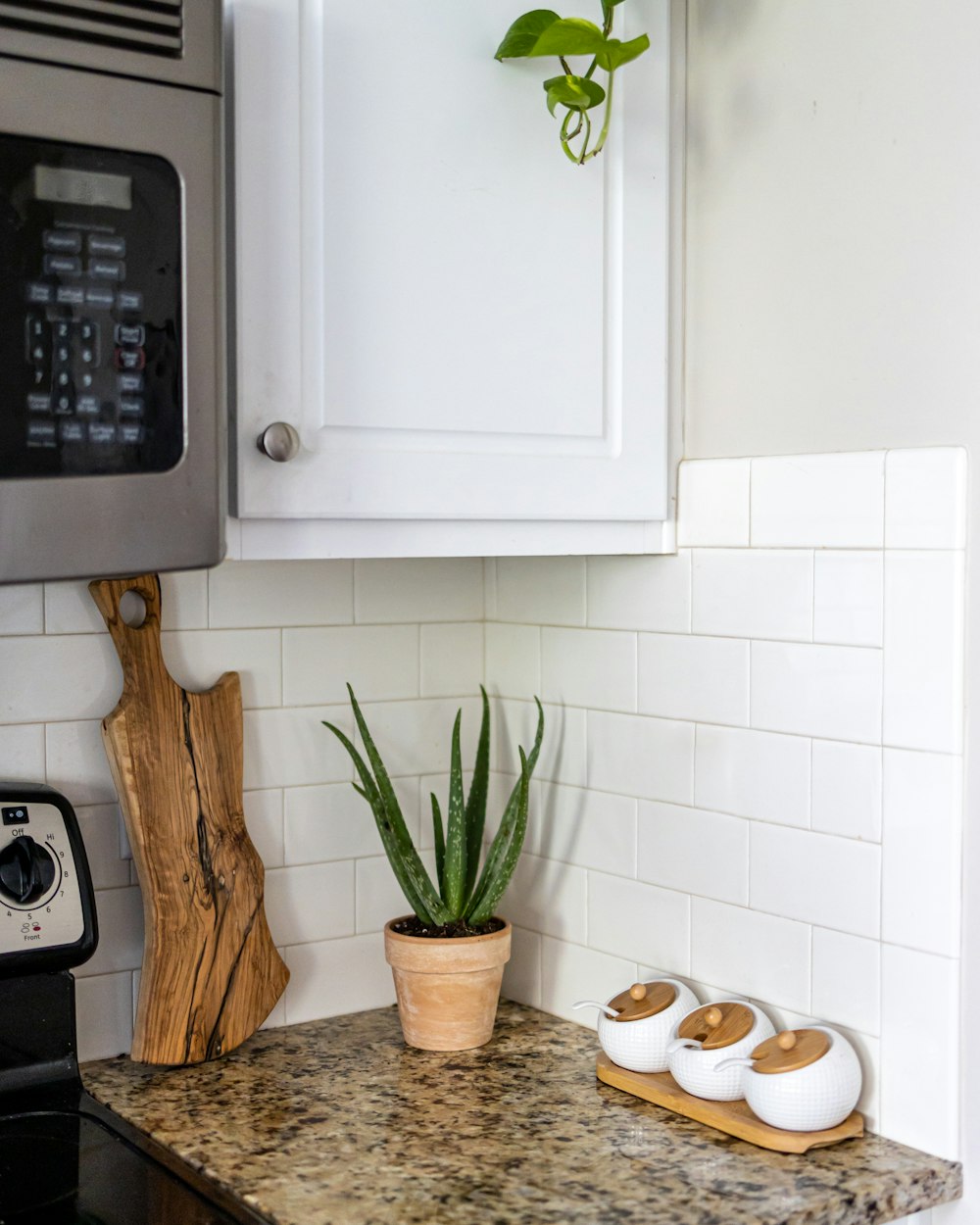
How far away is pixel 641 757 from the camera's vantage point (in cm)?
147

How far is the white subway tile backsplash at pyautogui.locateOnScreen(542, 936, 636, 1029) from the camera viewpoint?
1511mm

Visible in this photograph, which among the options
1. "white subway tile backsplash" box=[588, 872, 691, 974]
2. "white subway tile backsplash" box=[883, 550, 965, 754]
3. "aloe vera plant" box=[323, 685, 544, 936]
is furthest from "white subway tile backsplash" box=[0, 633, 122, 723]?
"white subway tile backsplash" box=[883, 550, 965, 754]

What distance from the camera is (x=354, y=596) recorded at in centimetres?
160

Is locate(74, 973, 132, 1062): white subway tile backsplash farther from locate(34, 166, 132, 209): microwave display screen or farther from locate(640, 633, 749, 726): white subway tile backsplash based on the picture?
locate(34, 166, 132, 209): microwave display screen

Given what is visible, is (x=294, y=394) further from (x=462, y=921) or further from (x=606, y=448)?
(x=462, y=921)

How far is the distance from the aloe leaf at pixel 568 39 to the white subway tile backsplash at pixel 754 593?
497mm

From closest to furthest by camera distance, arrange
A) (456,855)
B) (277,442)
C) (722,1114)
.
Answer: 1. (277,442)
2. (722,1114)
3. (456,855)

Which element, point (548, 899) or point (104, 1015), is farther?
point (548, 899)

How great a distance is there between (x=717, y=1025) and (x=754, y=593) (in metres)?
0.42

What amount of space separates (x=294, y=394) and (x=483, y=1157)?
0.68m

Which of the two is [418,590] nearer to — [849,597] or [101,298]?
[849,597]

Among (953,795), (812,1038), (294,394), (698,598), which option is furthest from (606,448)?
(812,1038)

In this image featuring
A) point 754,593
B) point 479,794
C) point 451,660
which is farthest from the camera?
point 451,660

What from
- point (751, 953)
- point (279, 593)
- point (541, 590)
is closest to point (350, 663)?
point (279, 593)
